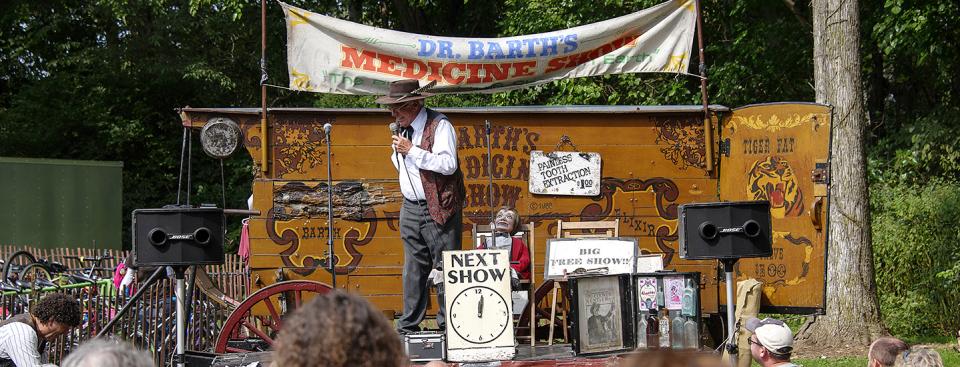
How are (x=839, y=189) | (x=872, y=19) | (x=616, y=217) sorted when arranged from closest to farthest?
(x=616, y=217) < (x=839, y=189) < (x=872, y=19)

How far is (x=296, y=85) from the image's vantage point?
25.5 ft

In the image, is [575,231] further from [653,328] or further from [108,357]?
[108,357]

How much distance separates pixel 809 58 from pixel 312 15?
8.71 m

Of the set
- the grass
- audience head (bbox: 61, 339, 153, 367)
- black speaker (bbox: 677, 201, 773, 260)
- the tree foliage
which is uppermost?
the tree foliage

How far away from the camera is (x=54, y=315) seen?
6.04 m

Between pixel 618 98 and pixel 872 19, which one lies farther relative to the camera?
pixel 618 98

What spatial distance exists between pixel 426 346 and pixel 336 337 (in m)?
4.00

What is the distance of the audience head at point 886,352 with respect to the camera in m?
4.74

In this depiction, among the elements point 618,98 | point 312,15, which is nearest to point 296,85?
point 312,15

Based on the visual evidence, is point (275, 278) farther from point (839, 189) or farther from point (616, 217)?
point (839, 189)

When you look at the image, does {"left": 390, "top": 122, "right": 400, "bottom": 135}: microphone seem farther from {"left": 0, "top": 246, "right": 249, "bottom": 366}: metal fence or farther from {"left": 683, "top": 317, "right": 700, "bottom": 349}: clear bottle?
{"left": 0, "top": 246, "right": 249, "bottom": 366}: metal fence

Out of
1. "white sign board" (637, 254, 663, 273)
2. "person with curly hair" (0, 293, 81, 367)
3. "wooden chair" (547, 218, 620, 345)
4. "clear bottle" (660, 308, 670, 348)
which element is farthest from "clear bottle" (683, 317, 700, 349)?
"person with curly hair" (0, 293, 81, 367)

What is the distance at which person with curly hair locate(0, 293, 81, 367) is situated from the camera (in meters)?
5.90

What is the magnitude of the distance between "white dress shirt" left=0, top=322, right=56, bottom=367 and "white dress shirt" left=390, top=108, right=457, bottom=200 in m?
2.36
